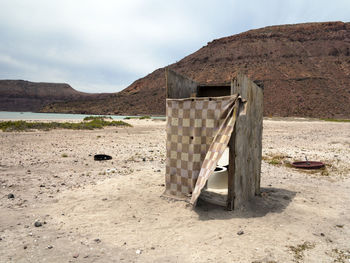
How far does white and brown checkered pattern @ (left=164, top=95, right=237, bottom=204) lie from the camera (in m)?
4.69

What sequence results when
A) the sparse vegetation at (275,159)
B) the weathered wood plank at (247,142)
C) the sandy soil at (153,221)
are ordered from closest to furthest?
the sandy soil at (153,221), the weathered wood plank at (247,142), the sparse vegetation at (275,159)

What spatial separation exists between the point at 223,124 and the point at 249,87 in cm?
111

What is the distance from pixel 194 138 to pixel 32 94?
189773 millimetres

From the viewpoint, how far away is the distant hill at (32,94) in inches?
6033

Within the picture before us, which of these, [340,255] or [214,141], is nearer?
[340,255]

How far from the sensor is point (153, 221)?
15.5 ft

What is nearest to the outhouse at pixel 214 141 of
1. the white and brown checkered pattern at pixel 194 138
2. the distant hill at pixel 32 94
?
the white and brown checkered pattern at pixel 194 138

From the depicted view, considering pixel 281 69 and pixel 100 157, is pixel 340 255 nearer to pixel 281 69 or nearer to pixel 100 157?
pixel 100 157

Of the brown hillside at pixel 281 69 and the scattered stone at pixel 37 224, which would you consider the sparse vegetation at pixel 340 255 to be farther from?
the brown hillside at pixel 281 69

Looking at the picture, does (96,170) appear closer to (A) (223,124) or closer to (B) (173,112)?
(B) (173,112)

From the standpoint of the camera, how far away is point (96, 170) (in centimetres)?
871

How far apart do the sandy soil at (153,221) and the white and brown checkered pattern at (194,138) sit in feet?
1.90

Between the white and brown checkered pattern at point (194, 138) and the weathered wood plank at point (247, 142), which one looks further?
the weathered wood plank at point (247, 142)

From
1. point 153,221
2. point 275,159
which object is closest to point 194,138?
point 153,221
